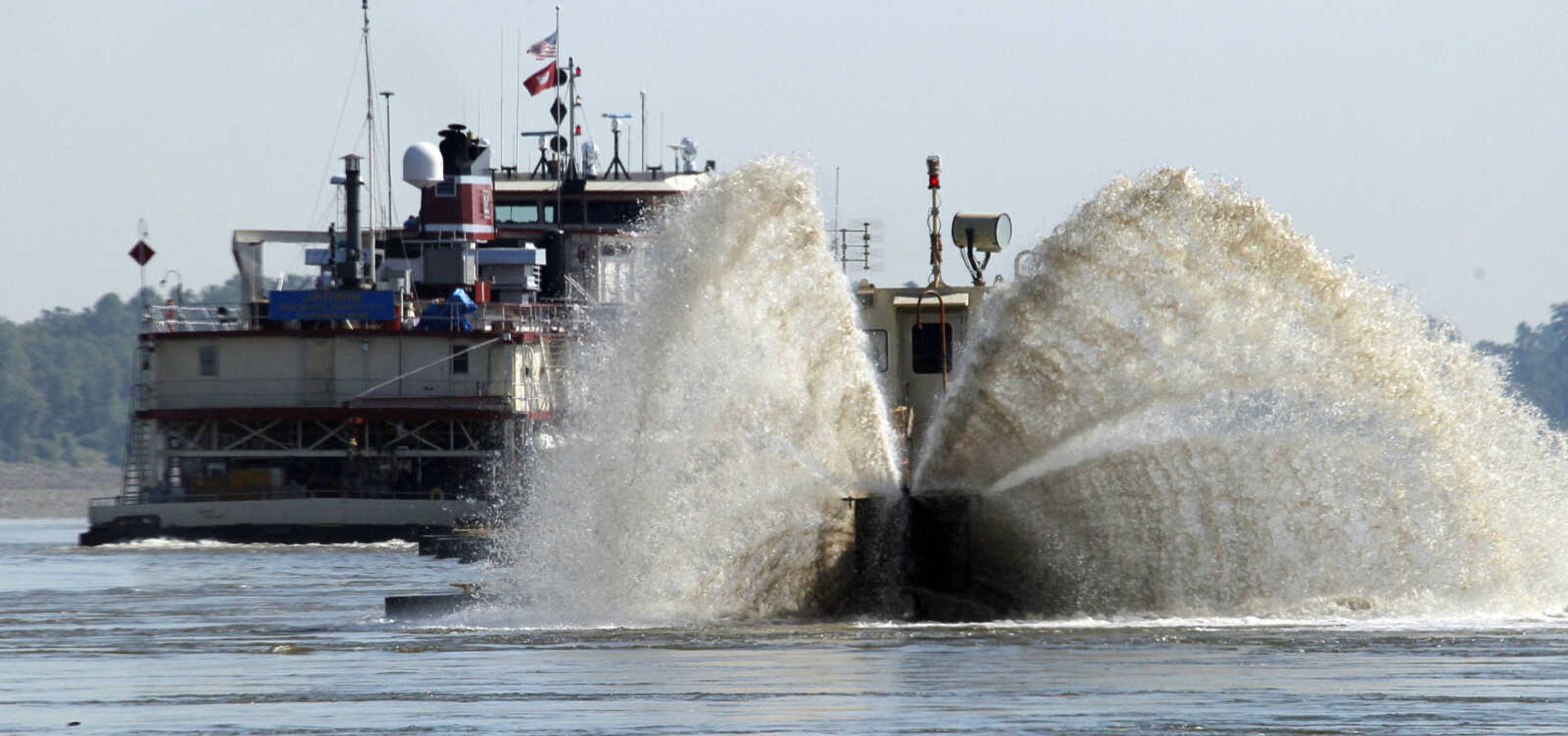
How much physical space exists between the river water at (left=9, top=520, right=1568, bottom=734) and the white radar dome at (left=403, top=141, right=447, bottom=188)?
202 feet

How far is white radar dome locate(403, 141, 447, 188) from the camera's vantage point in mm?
94000

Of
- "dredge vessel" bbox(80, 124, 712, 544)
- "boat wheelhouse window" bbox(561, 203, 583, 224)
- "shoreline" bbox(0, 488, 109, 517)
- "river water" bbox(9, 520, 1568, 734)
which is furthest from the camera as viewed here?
"shoreline" bbox(0, 488, 109, 517)

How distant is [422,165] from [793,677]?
74050 millimetres

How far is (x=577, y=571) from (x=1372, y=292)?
9.37m

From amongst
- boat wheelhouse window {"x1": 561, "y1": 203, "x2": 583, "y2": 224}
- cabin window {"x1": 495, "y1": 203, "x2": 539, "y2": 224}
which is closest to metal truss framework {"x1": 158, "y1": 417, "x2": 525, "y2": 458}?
boat wheelhouse window {"x1": 561, "y1": 203, "x2": 583, "y2": 224}

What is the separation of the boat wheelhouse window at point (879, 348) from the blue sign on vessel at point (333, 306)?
4710 cm

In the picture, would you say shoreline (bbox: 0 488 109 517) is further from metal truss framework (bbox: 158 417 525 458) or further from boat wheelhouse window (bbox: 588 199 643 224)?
metal truss framework (bbox: 158 417 525 458)

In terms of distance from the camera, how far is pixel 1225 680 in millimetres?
21500

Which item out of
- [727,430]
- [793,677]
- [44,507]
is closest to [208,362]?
[727,430]

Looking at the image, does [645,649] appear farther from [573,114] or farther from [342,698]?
[573,114]

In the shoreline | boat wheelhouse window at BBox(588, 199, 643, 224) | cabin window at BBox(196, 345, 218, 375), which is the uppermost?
boat wheelhouse window at BBox(588, 199, 643, 224)

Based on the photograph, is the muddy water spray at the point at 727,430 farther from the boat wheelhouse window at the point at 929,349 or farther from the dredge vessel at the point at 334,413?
the dredge vessel at the point at 334,413

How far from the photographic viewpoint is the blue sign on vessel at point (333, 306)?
78688 millimetres

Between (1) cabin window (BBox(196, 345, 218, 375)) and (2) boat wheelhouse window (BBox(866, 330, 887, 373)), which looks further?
(1) cabin window (BBox(196, 345, 218, 375))
